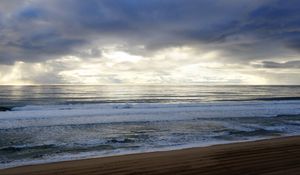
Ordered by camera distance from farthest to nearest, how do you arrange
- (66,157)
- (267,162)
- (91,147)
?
(91,147) < (66,157) < (267,162)

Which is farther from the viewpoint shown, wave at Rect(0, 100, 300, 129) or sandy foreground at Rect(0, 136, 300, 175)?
wave at Rect(0, 100, 300, 129)

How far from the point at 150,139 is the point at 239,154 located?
16.5 ft

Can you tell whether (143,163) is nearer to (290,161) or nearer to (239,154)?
(239,154)

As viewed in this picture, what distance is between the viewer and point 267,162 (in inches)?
250

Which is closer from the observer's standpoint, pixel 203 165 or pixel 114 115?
pixel 203 165

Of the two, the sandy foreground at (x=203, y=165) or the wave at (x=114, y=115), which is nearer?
the sandy foreground at (x=203, y=165)

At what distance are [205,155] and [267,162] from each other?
5.27 ft

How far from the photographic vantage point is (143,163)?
6.72m

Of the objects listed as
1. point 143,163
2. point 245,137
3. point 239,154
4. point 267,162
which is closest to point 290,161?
point 267,162

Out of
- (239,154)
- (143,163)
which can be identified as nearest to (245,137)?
(239,154)

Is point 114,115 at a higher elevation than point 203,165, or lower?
higher

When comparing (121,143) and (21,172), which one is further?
(121,143)

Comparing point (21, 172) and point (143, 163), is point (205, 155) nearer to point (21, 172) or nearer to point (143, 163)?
point (143, 163)

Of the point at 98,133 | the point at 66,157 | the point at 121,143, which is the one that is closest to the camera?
the point at 66,157
